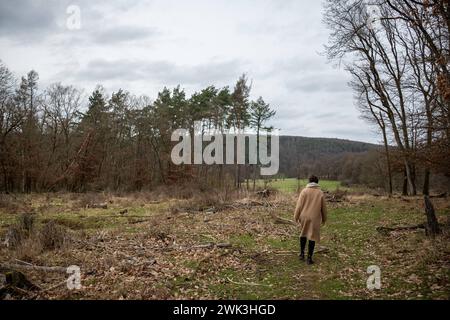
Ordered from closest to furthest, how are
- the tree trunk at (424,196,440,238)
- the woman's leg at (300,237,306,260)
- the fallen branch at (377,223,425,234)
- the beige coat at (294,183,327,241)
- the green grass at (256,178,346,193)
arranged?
the beige coat at (294,183,327,241) < the woman's leg at (300,237,306,260) < the tree trunk at (424,196,440,238) < the fallen branch at (377,223,425,234) < the green grass at (256,178,346,193)

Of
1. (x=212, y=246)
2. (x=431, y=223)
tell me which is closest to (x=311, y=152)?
(x=431, y=223)

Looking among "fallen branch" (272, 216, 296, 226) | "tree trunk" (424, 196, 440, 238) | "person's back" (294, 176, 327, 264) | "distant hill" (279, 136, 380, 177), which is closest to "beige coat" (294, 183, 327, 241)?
"person's back" (294, 176, 327, 264)

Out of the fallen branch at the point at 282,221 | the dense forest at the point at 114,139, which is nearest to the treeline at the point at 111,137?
the dense forest at the point at 114,139

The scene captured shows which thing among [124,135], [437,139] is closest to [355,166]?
[124,135]

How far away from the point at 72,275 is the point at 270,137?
39.7 meters

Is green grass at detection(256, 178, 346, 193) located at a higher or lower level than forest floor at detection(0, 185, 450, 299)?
higher

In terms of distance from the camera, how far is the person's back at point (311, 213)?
8.37 meters

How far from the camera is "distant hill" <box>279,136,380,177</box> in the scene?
66.6 meters

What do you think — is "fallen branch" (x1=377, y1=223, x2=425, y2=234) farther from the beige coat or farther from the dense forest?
the dense forest

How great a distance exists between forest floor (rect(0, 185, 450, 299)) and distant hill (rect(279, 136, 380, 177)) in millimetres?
44842

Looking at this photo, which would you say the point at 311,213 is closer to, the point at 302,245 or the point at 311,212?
the point at 311,212
